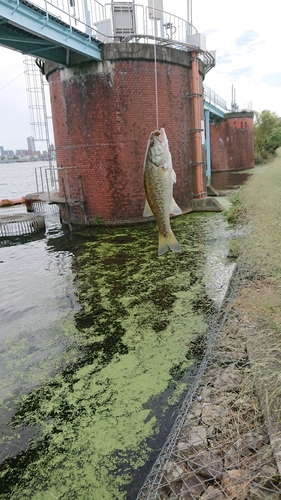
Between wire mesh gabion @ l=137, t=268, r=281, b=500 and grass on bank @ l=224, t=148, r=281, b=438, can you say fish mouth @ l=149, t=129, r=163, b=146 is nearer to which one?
grass on bank @ l=224, t=148, r=281, b=438

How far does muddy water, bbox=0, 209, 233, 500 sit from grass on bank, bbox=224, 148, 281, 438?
68 cm

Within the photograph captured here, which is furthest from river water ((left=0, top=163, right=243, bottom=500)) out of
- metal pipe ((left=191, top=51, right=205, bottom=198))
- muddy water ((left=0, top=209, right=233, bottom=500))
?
metal pipe ((left=191, top=51, right=205, bottom=198))

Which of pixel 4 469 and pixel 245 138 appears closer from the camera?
pixel 4 469

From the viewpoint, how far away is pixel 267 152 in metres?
35.2

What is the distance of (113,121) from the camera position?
11.1m

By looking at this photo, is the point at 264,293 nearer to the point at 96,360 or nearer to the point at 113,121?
the point at 96,360

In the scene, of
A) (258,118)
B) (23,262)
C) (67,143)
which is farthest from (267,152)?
(23,262)

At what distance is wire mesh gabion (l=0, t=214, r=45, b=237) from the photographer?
12.1 m

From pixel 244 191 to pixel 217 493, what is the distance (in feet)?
32.6

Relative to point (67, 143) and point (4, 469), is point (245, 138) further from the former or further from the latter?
point (4, 469)

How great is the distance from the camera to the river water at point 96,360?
3055 millimetres

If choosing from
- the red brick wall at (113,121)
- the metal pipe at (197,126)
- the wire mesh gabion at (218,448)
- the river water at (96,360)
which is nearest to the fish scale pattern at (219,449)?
the wire mesh gabion at (218,448)

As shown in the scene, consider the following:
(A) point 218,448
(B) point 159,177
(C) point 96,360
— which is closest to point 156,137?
(B) point 159,177

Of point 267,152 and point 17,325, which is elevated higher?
point 267,152
